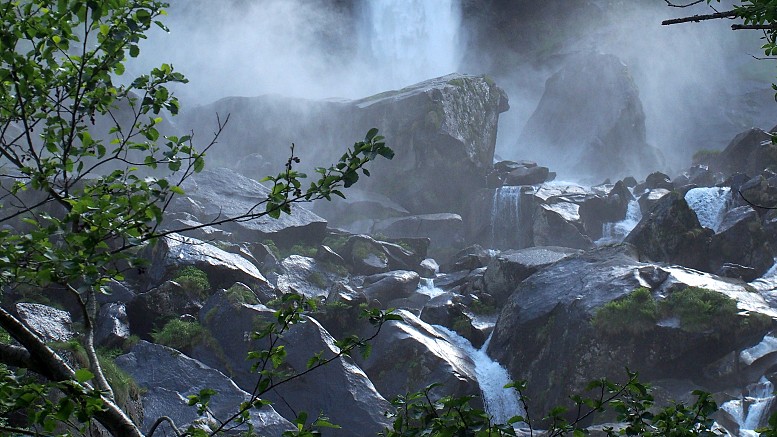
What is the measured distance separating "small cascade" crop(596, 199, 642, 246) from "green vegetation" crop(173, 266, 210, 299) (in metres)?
21.8

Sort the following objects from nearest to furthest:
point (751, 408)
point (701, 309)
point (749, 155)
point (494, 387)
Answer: point (751, 408)
point (701, 309)
point (494, 387)
point (749, 155)

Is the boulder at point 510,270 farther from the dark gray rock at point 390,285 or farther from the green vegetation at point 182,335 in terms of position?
the green vegetation at point 182,335

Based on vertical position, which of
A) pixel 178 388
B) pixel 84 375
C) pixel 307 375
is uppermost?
pixel 84 375

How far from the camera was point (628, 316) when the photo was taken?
61.8 ft

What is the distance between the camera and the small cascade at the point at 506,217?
39.9 m

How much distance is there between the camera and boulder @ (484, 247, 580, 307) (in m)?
25.2

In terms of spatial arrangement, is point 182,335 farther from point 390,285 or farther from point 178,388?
point 390,285

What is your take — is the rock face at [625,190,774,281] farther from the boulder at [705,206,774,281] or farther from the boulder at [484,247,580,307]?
the boulder at [484,247,580,307]

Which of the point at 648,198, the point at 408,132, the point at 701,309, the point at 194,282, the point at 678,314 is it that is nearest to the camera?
the point at 701,309

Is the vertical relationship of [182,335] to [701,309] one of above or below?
below

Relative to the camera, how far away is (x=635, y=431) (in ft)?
15.4

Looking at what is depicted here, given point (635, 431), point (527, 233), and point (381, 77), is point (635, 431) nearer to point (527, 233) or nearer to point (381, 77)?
point (527, 233)

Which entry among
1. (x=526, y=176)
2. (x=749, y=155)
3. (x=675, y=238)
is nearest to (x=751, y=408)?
(x=675, y=238)

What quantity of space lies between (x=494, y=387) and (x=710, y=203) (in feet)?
58.9
